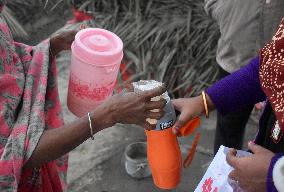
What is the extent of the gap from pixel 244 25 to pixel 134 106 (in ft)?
3.17

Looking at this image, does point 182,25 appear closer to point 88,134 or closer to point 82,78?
point 82,78

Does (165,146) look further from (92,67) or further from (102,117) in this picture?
(92,67)

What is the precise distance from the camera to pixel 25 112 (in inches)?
72.4

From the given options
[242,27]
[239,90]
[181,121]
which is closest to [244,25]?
[242,27]

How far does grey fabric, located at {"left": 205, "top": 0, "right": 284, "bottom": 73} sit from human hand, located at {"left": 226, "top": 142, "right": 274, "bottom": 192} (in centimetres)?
97

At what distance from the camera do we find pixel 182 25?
408cm

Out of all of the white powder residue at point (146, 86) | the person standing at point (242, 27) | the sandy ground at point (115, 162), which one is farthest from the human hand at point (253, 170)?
the sandy ground at point (115, 162)

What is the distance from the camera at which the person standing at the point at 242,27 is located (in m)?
2.35

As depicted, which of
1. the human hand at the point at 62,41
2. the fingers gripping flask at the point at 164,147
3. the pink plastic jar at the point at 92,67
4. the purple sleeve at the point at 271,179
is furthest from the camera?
the human hand at the point at 62,41

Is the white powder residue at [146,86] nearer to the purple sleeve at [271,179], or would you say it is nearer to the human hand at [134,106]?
the human hand at [134,106]

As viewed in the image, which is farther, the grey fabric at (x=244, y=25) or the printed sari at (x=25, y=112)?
the grey fabric at (x=244, y=25)

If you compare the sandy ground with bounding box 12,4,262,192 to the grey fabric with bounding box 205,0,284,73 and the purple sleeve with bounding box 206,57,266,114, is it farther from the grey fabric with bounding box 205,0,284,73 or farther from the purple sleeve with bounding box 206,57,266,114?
the purple sleeve with bounding box 206,57,266,114

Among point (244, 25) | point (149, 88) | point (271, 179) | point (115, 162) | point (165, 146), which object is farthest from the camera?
point (115, 162)

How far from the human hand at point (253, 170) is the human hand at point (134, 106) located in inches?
16.5
